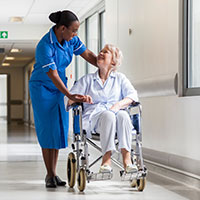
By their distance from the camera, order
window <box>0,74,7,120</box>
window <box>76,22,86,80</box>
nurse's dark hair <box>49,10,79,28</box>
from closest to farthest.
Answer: nurse's dark hair <box>49,10,79,28</box> < window <box>76,22,86,80</box> < window <box>0,74,7,120</box>

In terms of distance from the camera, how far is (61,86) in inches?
159

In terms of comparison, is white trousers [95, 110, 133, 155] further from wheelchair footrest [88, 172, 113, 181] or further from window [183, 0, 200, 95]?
window [183, 0, 200, 95]

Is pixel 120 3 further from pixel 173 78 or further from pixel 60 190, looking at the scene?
pixel 60 190

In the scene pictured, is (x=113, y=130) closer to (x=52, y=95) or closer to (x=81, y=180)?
(x=81, y=180)

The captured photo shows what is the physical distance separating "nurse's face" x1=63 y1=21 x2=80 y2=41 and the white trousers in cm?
72

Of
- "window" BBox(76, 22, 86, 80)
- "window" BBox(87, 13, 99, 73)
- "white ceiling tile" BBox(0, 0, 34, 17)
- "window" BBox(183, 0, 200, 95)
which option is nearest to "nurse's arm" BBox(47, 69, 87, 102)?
"window" BBox(183, 0, 200, 95)

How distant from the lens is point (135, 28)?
6188 mm

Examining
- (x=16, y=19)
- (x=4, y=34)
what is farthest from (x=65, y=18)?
(x=4, y=34)

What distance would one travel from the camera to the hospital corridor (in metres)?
3.88

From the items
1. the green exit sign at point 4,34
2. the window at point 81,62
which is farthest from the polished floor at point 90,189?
the green exit sign at point 4,34

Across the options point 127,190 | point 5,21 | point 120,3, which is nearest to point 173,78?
A: point 127,190

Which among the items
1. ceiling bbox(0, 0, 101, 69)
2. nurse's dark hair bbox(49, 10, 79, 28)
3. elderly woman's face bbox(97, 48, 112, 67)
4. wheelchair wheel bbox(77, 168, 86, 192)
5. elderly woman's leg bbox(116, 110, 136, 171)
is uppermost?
ceiling bbox(0, 0, 101, 69)

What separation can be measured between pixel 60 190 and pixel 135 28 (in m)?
2.71

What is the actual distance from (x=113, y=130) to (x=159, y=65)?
1642mm
